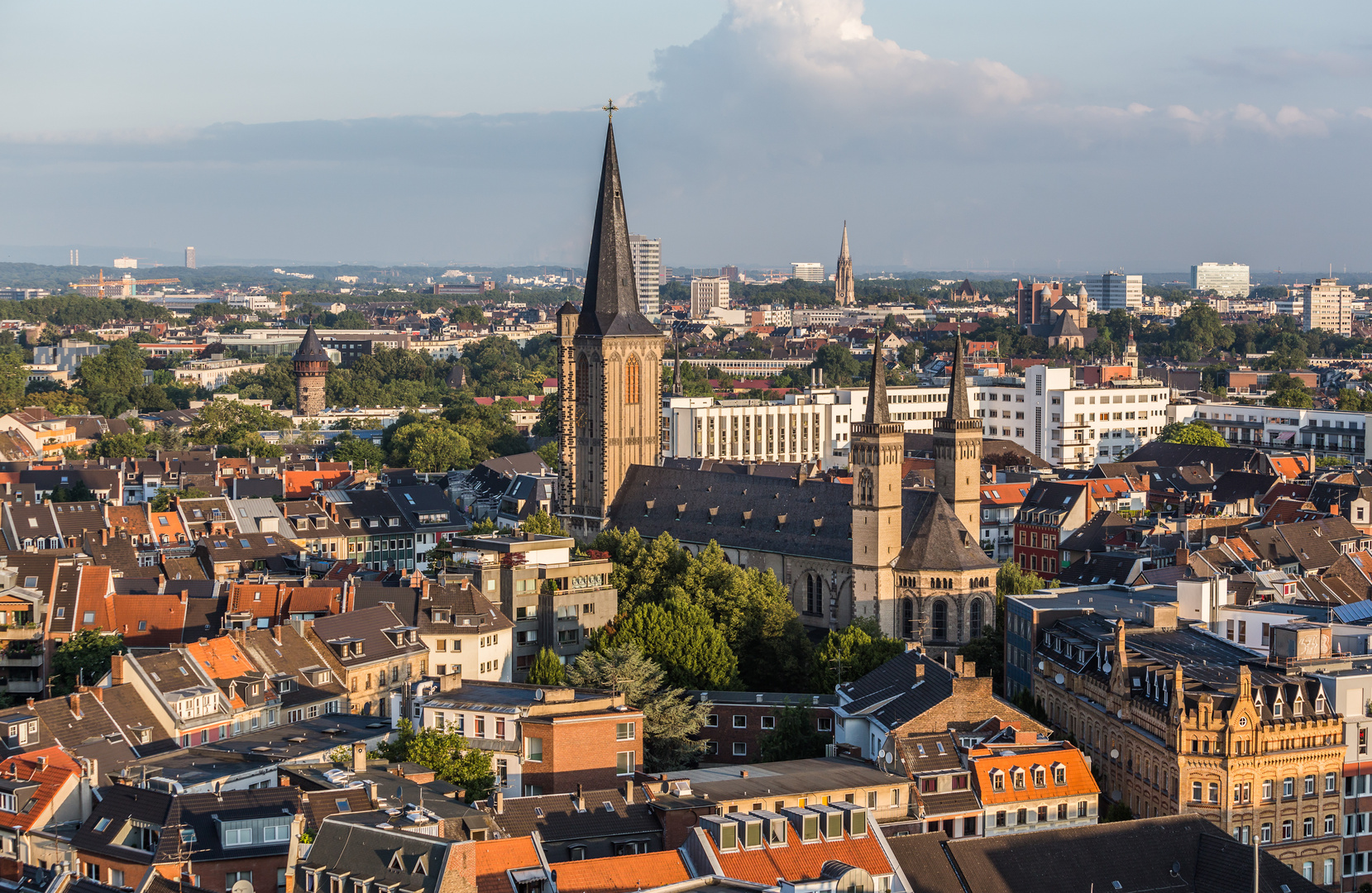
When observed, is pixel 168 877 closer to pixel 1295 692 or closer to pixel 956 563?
pixel 1295 692

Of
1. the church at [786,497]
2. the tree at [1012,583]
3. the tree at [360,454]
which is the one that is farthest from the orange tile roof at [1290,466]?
the tree at [360,454]

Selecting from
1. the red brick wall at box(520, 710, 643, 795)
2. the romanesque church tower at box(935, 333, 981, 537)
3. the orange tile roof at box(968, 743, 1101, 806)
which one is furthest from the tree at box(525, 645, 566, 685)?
the romanesque church tower at box(935, 333, 981, 537)

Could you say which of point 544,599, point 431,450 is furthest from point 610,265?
point 431,450

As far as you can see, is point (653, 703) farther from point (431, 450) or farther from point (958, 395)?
point (431, 450)

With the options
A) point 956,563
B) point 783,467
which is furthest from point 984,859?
point 783,467

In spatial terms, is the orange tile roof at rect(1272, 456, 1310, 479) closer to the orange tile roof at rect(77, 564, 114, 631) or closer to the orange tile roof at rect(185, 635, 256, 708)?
the orange tile roof at rect(77, 564, 114, 631)
